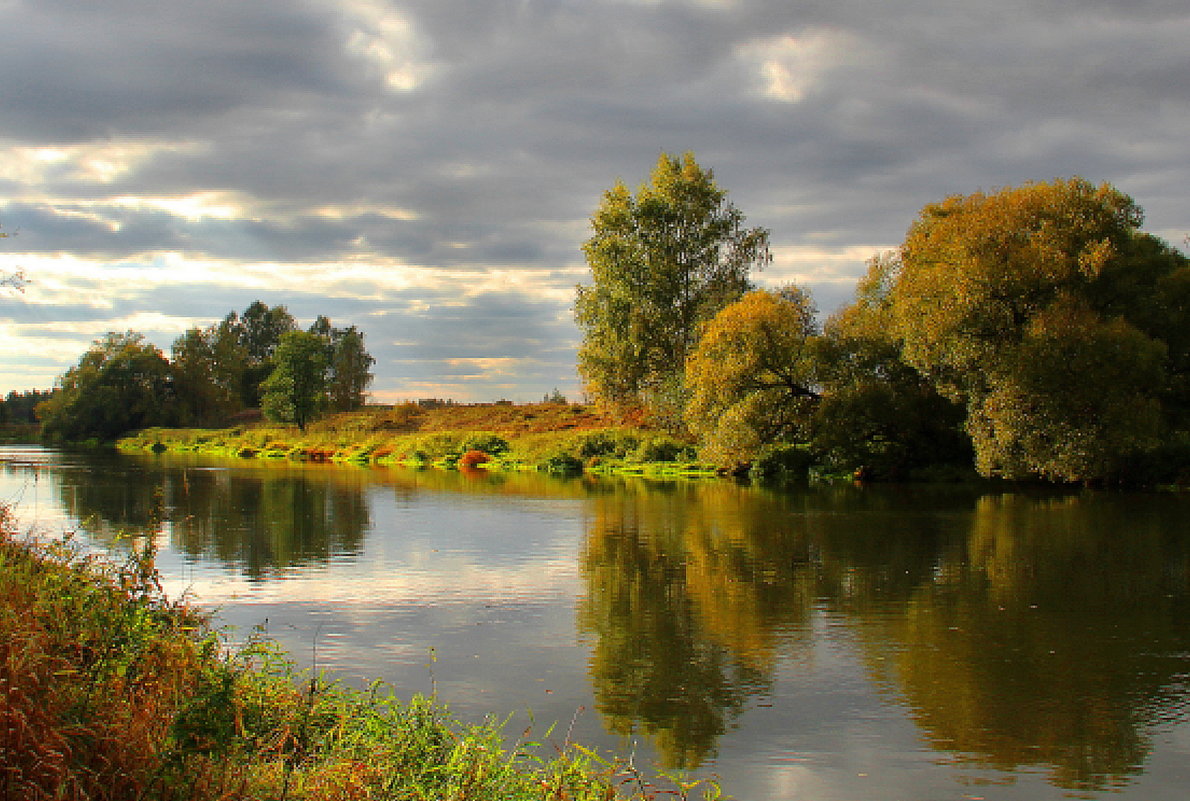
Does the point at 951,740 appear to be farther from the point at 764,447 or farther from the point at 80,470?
the point at 80,470

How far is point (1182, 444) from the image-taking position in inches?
1196

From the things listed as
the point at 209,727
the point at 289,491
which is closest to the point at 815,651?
the point at 209,727

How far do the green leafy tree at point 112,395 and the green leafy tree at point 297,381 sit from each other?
20.1m

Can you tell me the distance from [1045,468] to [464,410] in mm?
44388

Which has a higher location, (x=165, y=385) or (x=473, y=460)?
(x=165, y=385)

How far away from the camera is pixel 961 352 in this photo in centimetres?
2878

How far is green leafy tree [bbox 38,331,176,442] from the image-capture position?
8706 cm

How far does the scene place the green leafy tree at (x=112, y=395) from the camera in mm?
87062

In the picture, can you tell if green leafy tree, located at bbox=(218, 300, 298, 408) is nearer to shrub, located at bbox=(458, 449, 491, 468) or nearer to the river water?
shrub, located at bbox=(458, 449, 491, 468)

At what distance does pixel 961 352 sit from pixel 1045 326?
250 cm

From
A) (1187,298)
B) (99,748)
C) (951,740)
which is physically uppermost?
(1187,298)

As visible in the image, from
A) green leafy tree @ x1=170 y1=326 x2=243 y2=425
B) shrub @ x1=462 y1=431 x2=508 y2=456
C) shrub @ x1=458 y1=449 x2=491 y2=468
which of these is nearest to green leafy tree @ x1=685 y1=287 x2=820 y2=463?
shrub @ x1=458 y1=449 x2=491 y2=468

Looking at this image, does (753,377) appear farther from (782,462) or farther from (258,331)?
(258,331)

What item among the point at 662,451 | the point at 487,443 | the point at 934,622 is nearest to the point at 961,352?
the point at 662,451
